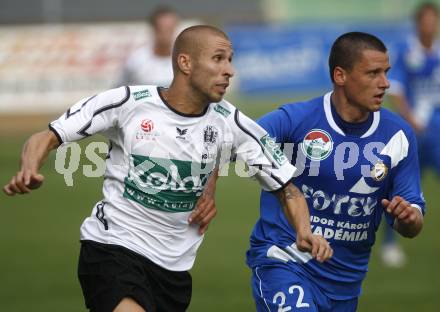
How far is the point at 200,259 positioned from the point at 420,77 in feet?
11.0

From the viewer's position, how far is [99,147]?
6828 mm

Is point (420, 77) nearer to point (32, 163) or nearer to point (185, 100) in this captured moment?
point (185, 100)

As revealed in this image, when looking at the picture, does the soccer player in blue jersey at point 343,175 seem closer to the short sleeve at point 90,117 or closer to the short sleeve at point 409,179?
the short sleeve at point 409,179

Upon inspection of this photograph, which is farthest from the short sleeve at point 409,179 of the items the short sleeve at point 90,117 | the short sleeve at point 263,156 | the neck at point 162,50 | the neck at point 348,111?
the neck at point 162,50

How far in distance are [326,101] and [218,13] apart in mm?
20492

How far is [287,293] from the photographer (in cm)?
612

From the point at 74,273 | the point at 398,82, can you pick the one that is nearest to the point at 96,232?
the point at 74,273

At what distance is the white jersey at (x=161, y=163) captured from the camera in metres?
6.11

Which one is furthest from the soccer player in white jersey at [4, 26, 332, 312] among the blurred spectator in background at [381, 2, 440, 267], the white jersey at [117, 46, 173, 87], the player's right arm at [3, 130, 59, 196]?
the white jersey at [117, 46, 173, 87]

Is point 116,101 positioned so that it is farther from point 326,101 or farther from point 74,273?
point 74,273

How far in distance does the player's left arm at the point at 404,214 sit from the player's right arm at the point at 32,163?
76.4 inches

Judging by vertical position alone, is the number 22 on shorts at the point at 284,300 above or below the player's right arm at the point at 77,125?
below

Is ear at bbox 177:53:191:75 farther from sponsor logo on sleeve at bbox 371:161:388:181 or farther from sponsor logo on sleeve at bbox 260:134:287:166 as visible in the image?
sponsor logo on sleeve at bbox 371:161:388:181

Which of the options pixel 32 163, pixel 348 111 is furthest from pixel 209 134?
pixel 32 163
